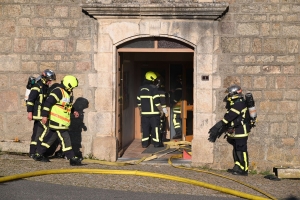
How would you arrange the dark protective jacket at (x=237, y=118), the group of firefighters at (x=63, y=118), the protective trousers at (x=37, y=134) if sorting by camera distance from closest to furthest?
the group of firefighters at (x=63, y=118), the dark protective jacket at (x=237, y=118), the protective trousers at (x=37, y=134)

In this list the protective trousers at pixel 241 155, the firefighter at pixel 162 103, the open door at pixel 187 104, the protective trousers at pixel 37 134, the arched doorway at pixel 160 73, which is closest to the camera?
the protective trousers at pixel 241 155

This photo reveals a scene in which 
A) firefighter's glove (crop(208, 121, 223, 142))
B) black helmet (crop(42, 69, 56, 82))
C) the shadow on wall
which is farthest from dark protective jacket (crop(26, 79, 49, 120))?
firefighter's glove (crop(208, 121, 223, 142))

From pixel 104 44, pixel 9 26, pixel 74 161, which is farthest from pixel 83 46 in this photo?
pixel 74 161

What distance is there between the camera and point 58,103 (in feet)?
46.1

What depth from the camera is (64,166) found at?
1381cm

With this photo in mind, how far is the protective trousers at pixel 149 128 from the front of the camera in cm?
1761

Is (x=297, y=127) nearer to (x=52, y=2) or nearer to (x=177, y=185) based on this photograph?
(x=177, y=185)

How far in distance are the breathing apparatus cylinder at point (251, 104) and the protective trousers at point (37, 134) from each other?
3968mm

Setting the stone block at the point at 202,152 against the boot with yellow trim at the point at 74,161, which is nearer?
the boot with yellow trim at the point at 74,161

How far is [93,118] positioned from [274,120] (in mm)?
3628

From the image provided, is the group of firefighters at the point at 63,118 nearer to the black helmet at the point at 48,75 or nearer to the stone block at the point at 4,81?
the black helmet at the point at 48,75

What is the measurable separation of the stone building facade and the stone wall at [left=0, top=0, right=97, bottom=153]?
2 centimetres

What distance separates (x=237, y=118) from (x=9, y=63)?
188 inches

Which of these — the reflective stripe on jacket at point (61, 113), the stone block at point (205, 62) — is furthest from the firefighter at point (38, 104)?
the stone block at point (205, 62)
